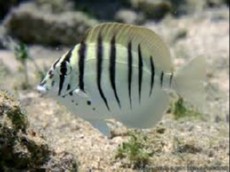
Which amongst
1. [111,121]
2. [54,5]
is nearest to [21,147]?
[111,121]

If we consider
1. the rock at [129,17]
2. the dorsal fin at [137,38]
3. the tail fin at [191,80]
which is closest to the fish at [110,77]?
the dorsal fin at [137,38]

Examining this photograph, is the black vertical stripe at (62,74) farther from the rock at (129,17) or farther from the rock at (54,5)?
the rock at (129,17)

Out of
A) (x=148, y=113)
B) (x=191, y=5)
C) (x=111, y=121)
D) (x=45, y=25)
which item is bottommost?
(x=148, y=113)

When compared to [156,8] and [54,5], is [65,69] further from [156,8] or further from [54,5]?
[156,8]

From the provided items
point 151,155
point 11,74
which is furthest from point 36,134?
point 11,74

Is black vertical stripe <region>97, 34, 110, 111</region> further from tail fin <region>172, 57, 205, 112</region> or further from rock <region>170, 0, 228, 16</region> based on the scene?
rock <region>170, 0, 228, 16</region>

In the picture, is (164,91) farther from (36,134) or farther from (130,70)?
(36,134)
